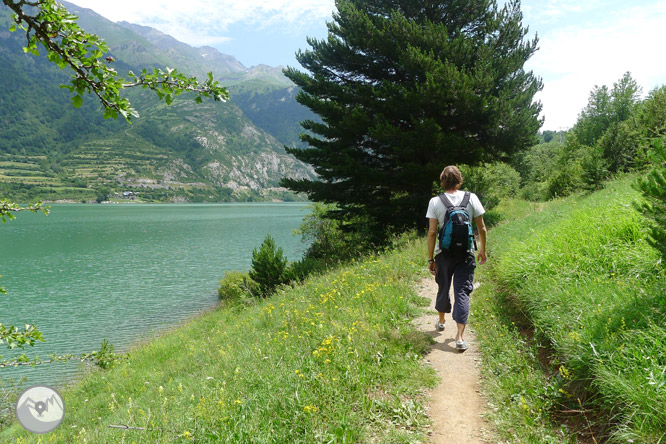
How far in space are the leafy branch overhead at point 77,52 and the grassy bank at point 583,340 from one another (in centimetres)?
442

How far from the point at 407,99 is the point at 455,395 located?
13.6m

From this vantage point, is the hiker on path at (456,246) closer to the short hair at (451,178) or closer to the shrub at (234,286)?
the short hair at (451,178)

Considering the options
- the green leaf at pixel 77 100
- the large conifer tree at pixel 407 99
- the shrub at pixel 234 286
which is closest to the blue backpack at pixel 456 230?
the green leaf at pixel 77 100

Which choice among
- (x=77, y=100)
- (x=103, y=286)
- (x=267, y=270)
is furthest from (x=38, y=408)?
(x=103, y=286)

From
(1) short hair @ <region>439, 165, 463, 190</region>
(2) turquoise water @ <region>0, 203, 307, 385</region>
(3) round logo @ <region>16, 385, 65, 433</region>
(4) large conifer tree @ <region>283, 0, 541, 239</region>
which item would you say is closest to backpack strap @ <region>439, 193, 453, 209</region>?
(1) short hair @ <region>439, 165, 463, 190</region>

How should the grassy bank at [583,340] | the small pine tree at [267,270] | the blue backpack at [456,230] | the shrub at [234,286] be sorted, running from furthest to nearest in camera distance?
the shrub at [234,286] → the small pine tree at [267,270] → the blue backpack at [456,230] → the grassy bank at [583,340]

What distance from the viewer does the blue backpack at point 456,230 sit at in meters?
4.92

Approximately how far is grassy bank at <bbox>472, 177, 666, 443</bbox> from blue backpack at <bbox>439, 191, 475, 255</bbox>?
1.24 m

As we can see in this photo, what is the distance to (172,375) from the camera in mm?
9180

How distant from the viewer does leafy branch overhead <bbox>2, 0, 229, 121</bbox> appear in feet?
7.70

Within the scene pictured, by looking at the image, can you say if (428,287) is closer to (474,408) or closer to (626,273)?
(626,273)

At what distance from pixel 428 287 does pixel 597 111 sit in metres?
60.8

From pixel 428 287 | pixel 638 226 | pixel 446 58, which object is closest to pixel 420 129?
pixel 446 58

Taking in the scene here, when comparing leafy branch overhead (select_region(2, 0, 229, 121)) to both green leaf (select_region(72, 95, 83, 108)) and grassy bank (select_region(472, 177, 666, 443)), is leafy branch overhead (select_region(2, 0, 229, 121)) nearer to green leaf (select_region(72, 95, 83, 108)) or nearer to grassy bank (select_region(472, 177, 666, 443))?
green leaf (select_region(72, 95, 83, 108))
